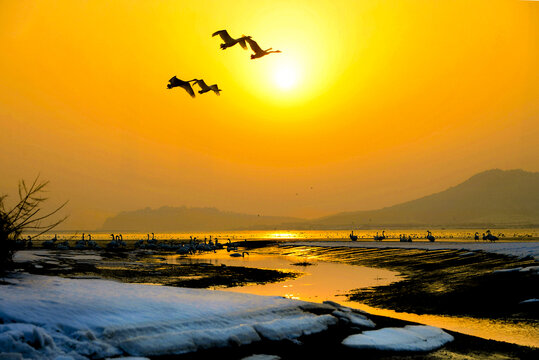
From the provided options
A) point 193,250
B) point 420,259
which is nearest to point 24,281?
point 420,259

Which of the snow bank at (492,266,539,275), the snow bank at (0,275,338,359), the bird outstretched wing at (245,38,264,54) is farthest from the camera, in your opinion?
the snow bank at (492,266,539,275)

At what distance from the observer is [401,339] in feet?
44.1

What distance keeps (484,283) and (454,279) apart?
3056 millimetres

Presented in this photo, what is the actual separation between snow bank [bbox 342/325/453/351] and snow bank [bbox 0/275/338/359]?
1.31 m

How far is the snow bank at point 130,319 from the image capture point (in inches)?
405

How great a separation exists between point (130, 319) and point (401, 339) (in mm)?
7523

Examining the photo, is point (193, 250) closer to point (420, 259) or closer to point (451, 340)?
point (420, 259)

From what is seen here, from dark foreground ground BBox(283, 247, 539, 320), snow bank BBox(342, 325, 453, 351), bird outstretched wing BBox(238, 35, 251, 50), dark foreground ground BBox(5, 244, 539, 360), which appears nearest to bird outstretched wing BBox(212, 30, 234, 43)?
bird outstretched wing BBox(238, 35, 251, 50)

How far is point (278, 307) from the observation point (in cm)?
1488

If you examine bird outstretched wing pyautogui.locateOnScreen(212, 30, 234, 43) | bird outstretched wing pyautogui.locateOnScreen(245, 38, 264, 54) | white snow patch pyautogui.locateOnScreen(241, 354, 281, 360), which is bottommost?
white snow patch pyautogui.locateOnScreen(241, 354, 281, 360)

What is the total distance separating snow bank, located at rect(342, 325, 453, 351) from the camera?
42.3ft

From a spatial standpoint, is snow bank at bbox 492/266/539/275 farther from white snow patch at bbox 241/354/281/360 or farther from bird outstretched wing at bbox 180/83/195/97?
bird outstretched wing at bbox 180/83/195/97

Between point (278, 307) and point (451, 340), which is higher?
point (278, 307)

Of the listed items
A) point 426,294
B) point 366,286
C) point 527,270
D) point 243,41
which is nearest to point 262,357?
point 243,41
